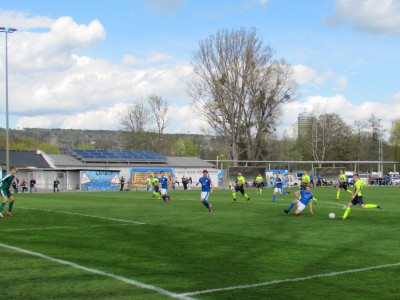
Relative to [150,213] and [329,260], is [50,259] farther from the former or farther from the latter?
[150,213]

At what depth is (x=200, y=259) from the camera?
35.4 feet

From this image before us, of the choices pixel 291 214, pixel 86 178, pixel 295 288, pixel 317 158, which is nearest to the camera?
pixel 295 288

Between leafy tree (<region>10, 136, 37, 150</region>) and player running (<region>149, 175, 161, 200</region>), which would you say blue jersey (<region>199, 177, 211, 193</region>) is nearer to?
player running (<region>149, 175, 161, 200</region>)

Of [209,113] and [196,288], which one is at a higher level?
[209,113]

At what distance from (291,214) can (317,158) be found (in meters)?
76.1

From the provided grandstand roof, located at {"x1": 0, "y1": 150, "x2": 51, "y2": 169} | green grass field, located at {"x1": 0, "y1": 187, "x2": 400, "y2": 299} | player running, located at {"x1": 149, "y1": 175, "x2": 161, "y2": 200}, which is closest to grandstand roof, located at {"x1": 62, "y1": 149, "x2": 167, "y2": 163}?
grandstand roof, located at {"x1": 0, "y1": 150, "x2": 51, "y2": 169}

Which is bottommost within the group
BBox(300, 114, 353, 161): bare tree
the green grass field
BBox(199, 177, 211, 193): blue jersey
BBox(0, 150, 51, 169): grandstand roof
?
the green grass field

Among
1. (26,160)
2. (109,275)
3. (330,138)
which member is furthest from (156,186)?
(330,138)

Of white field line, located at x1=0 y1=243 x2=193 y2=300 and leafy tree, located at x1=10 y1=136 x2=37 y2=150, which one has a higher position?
leafy tree, located at x1=10 y1=136 x2=37 y2=150

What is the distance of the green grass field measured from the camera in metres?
8.01

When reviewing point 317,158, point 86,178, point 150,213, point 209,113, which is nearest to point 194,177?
point 209,113

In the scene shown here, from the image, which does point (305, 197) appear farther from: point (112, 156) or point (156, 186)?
point (112, 156)

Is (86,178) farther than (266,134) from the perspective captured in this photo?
No

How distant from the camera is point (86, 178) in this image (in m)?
59.0
